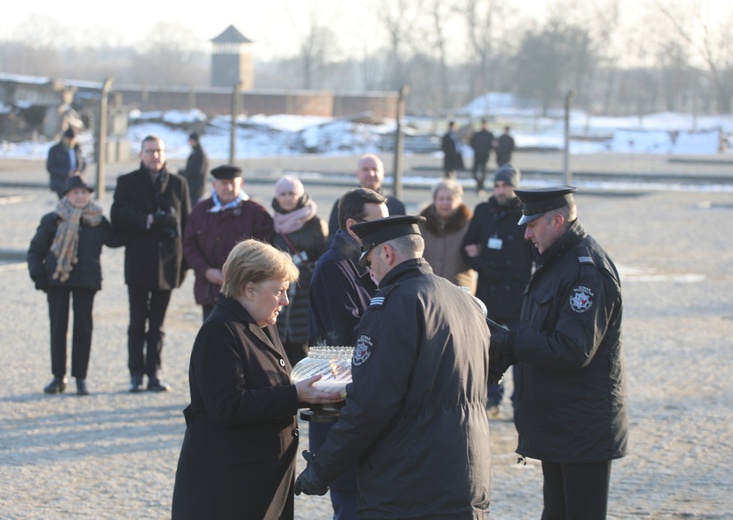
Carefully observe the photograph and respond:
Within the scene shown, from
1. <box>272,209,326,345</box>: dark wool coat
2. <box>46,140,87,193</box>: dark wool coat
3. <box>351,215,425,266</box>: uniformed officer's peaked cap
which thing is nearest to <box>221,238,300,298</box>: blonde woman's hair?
<box>351,215,425,266</box>: uniformed officer's peaked cap

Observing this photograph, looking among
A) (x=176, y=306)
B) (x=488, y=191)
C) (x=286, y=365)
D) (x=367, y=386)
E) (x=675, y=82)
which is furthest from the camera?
(x=675, y=82)

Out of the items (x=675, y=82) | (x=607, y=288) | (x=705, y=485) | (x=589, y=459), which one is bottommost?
(x=705, y=485)

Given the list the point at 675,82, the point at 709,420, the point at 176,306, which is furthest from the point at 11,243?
the point at 675,82

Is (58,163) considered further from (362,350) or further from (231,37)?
(231,37)

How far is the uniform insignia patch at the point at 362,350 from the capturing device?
12.2 ft

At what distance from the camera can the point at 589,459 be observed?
188 inches

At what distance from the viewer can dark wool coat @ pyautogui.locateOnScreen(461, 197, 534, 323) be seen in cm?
805

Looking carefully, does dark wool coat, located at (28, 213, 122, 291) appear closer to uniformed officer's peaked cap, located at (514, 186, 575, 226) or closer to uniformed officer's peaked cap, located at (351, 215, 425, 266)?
uniformed officer's peaked cap, located at (514, 186, 575, 226)

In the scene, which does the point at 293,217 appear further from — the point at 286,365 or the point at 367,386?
the point at 367,386

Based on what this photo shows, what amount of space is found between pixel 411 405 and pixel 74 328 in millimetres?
5084

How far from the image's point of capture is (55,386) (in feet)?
27.1

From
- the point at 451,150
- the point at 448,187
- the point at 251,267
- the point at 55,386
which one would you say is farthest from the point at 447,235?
the point at 451,150

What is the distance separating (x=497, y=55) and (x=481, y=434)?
88868 mm

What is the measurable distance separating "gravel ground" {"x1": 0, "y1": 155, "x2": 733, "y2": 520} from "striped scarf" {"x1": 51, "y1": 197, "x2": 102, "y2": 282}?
966 millimetres
